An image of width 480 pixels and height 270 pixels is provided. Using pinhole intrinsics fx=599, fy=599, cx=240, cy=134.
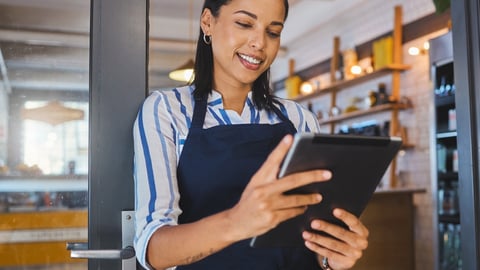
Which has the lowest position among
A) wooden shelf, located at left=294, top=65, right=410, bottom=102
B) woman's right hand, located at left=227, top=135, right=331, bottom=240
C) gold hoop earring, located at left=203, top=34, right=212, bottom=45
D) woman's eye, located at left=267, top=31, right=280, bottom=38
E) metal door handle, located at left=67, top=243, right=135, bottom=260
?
metal door handle, located at left=67, top=243, right=135, bottom=260

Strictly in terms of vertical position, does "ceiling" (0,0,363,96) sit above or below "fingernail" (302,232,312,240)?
above

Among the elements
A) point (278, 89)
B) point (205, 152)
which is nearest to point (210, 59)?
point (205, 152)

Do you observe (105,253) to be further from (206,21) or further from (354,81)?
(354,81)

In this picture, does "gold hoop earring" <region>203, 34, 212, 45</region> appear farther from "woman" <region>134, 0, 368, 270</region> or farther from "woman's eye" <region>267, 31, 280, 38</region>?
"woman's eye" <region>267, 31, 280, 38</region>

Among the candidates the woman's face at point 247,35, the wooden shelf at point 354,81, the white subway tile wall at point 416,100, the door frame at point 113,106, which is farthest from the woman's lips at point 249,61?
the wooden shelf at point 354,81

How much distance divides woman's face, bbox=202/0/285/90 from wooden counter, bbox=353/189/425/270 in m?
3.50

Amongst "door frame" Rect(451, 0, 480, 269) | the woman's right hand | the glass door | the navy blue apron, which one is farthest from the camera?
"door frame" Rect(451, 0, 480, 269)

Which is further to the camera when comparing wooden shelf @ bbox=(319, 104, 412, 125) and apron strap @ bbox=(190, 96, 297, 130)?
wooden shelf @ bbox=(319, 104, 412, 125)

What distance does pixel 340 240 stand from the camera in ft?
3.74

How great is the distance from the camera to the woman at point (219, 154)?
1098mm

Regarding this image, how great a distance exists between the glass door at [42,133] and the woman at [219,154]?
23 centimetres

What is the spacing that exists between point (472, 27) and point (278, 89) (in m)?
7.12

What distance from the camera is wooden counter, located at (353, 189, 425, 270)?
187 inches

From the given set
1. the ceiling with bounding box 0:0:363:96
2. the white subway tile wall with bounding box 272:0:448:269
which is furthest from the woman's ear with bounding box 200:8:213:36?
the white subway tile wall with bounding box 272:0:448:269
